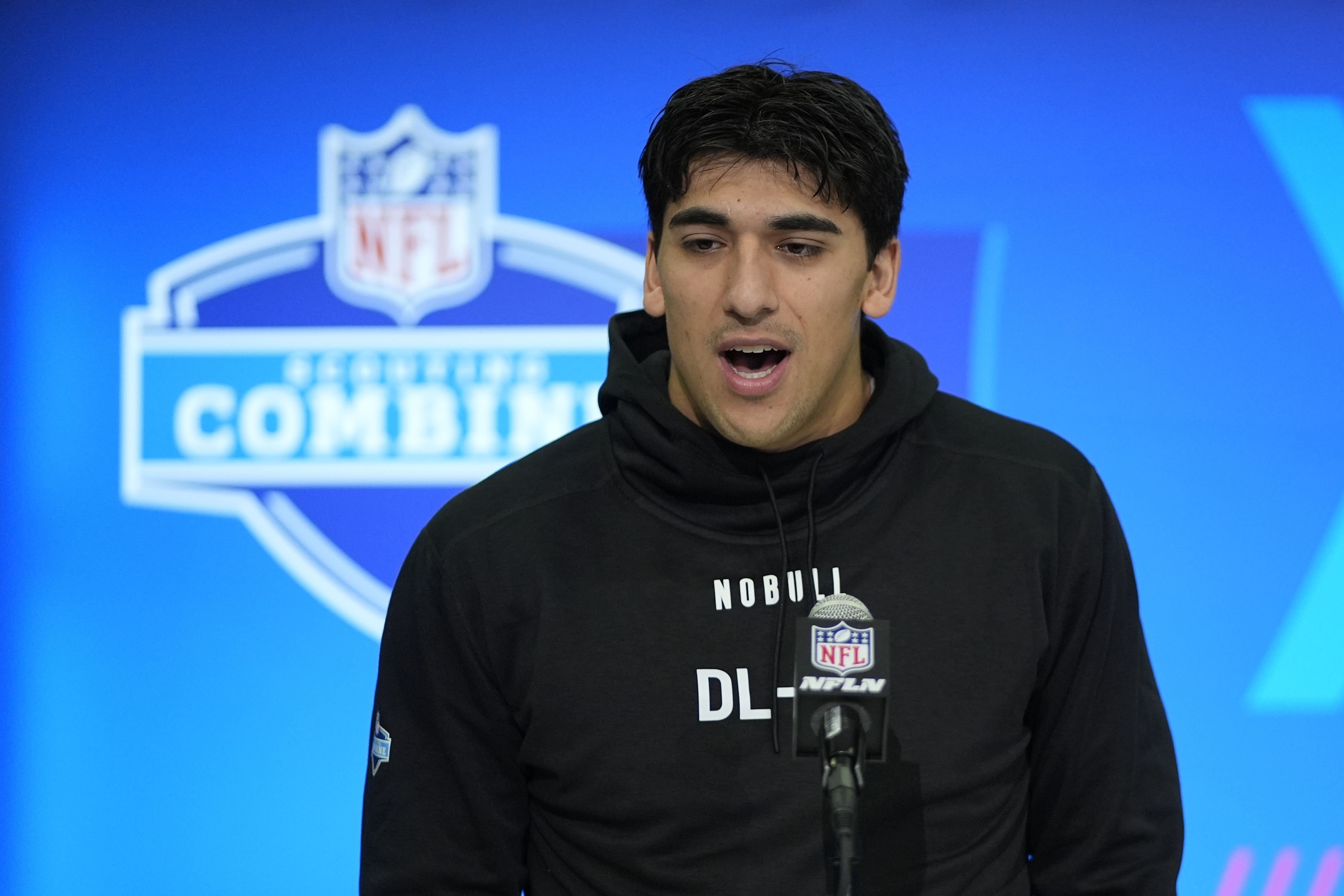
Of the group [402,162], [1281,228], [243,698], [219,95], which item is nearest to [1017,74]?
[1281,228]

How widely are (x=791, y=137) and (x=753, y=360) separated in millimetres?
307

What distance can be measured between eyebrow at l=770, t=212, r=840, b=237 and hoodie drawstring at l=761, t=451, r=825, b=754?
9.6 inches

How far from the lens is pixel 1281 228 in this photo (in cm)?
272

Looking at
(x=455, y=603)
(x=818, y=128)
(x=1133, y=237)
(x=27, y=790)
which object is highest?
(x=1133, y=237)

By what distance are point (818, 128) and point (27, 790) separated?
7.47 feet

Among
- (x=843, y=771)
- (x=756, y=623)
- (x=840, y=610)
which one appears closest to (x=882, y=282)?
(x=756, y=623)

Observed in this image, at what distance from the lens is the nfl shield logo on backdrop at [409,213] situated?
2.67m

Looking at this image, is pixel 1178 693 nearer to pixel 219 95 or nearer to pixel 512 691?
pixel 512 691

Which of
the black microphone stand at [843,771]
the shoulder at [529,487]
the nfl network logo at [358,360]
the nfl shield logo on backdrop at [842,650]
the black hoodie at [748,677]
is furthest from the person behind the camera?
the nfl network logo at [358,360]

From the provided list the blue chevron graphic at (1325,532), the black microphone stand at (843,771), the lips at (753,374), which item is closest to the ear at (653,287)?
the lips at (753,374)

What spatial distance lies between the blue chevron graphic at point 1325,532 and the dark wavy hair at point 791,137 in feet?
5.30

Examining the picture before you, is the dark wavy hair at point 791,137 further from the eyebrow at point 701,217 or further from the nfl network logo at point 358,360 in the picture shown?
the nfl network logo at point 358,360

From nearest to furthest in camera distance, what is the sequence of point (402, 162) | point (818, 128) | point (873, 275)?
1. point (818, 128)
2. point (873, 275)
3. point (402, 162)

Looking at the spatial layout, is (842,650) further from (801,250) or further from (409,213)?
(409,213)
